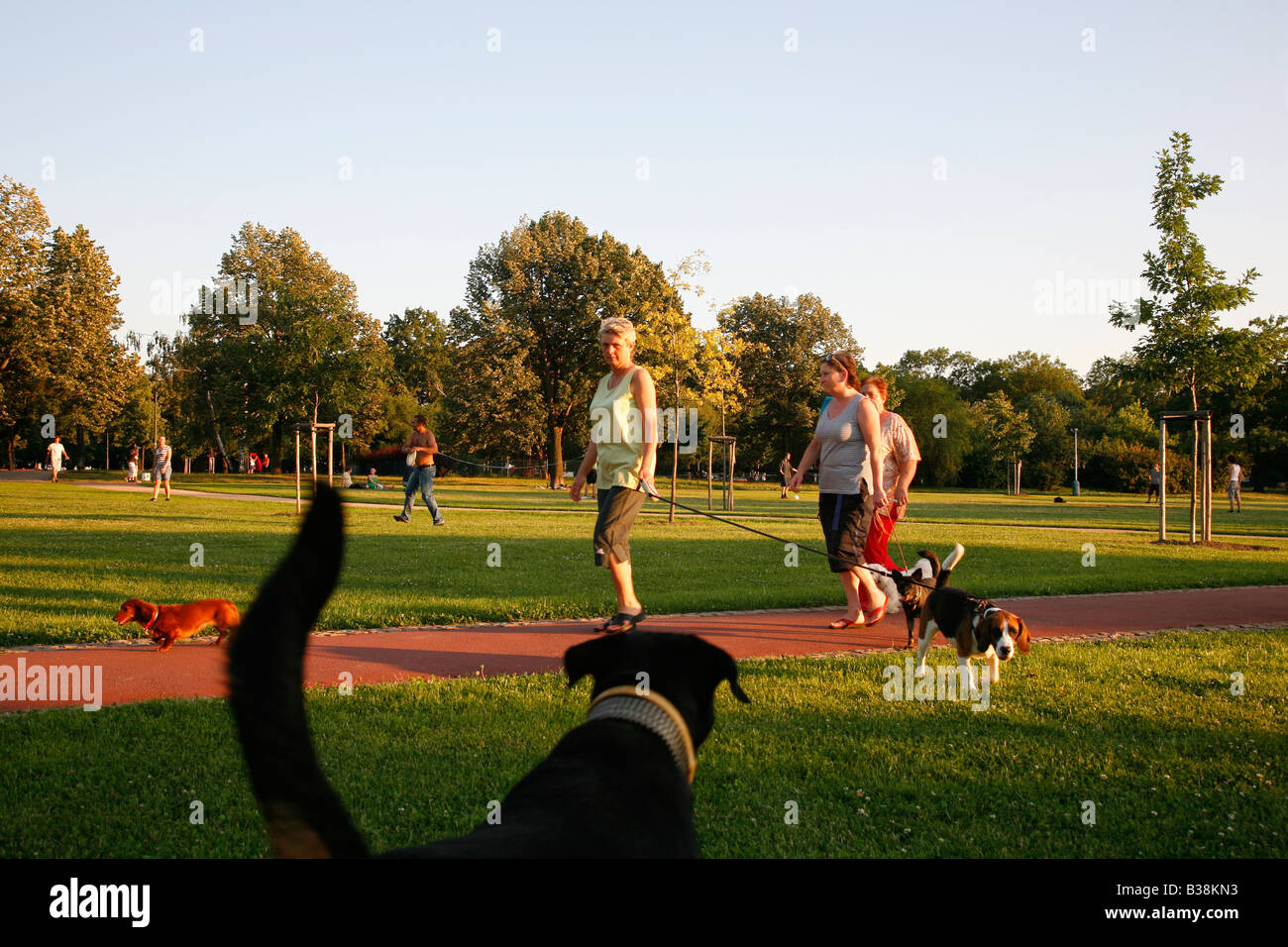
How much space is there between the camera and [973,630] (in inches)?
233

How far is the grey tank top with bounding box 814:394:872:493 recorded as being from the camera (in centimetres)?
743

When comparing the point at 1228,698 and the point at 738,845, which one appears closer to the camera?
the point at 738,845

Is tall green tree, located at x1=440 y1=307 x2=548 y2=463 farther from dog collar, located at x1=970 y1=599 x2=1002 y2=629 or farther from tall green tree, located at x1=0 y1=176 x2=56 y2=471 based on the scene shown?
dog collar, located at x1=970 y1=599 x2=1002 y2=629

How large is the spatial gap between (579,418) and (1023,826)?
49183mm

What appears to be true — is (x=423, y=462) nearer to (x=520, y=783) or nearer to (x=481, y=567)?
(x=481, y=567)

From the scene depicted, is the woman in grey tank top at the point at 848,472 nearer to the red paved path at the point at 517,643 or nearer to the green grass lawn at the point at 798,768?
the red paved path at the point at 517,643

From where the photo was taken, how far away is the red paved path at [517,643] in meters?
5.89

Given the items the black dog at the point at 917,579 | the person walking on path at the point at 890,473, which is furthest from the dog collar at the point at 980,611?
the person walking on path at the point at 890,473

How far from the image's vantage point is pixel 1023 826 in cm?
351

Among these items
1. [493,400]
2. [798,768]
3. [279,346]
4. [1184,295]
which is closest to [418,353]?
[279,346]

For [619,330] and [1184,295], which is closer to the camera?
[619,330]

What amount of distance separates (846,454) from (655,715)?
5.63 metres
